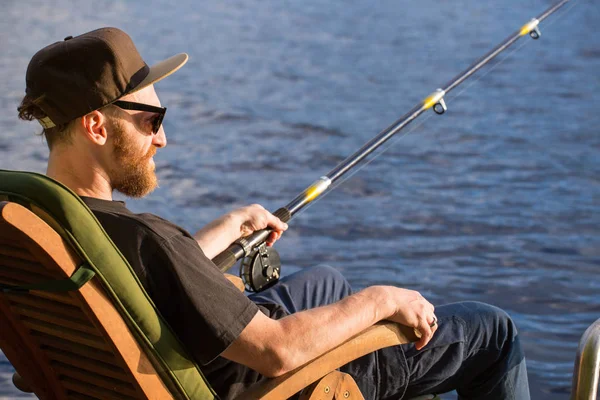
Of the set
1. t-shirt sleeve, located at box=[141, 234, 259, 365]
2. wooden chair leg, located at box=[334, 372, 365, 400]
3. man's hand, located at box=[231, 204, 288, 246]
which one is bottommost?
wooden chair leg, located at box=[334, 372, 365, 400]

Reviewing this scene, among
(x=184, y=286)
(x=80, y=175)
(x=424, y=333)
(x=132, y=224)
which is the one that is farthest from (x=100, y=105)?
(x=424, y=333)

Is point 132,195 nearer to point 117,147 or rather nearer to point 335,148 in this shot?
point 117,147

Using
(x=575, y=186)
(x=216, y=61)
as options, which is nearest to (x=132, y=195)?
(x=575, y=186)

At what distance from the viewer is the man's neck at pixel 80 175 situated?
233 centimetres

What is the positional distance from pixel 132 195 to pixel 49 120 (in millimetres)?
246

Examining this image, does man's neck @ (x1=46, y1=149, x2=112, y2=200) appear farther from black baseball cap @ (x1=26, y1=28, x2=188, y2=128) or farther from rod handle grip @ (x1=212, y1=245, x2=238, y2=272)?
rod handle grip @ (x1=212, y1=245, x2=238, y2=272)

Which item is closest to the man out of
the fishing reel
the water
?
the fishing reel

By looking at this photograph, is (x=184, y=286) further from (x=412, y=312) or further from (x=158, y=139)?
(x=412, y=312)

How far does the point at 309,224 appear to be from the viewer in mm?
6027

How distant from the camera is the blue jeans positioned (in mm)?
2662

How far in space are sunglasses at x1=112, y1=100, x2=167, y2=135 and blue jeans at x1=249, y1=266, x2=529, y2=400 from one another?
0.59 m

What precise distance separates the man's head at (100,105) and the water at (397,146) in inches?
65.1

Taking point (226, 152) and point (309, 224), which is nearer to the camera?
point (309, 224)

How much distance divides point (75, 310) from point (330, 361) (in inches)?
22.7
